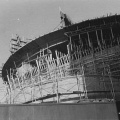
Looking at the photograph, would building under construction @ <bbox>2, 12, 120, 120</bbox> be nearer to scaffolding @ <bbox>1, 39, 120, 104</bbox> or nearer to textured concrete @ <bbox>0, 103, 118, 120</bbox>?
scaffolding @ <bbox>1, 39, 120, 104</bbox>

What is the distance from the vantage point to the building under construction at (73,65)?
16062mm

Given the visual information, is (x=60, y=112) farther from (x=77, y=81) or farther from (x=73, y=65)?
(x=73, y=65)

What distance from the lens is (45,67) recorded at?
21406 millimetres

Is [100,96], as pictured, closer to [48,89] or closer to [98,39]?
[48,89]

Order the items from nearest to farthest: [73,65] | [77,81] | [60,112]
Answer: [60,112], [77,81], [73,65]

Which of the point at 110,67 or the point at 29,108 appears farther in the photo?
the point at 110,67

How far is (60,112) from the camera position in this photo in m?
11.7

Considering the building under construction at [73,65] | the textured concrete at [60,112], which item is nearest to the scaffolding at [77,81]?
the building under construction at [73,65]

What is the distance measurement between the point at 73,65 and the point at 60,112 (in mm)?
7175

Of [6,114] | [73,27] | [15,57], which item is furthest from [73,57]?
[6,114]

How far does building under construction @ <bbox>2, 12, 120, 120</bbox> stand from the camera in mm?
16062

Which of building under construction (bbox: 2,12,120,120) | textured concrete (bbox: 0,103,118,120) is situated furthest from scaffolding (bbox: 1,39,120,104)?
textured concrete (bbox: 0,103,118,120)

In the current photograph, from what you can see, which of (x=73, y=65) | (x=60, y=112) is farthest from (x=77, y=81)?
(x=60, y=112)

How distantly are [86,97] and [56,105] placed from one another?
3.88m
